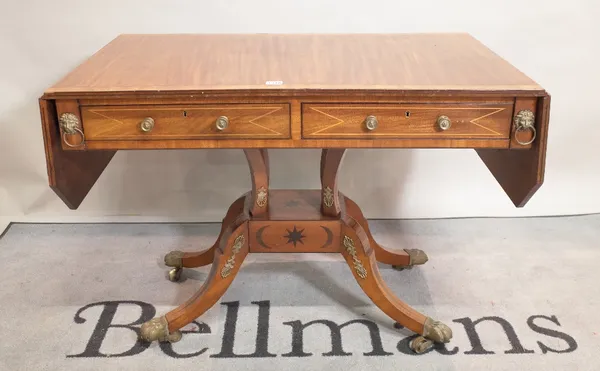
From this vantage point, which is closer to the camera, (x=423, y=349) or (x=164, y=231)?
(x=423, y=349)

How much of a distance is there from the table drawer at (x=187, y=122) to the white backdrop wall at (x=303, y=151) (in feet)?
2.86

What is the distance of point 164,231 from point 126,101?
1.07 meters

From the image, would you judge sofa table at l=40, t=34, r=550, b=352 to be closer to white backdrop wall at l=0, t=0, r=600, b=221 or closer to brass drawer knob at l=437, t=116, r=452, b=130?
brass drawer knob at l=437, t=116, r=452, b=130

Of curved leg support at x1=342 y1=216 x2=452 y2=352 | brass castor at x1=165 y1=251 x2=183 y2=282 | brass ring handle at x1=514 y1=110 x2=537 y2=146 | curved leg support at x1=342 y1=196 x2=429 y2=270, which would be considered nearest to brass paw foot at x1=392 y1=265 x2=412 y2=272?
curved leg support at x1=342 y1=196 x2=429 y2=270

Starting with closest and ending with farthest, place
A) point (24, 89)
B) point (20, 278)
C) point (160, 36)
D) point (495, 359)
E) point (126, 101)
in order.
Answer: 1. point (126, 101)
2. point (495, 359)
3. point (160, 36)
4. point (20, 278)
5. point (24, 89)

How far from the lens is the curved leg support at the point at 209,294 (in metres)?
1.89

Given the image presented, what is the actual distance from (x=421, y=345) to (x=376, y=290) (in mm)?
195

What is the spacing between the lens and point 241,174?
2570mm

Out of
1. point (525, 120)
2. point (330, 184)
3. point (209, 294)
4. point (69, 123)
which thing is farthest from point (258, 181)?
point (525, 120)

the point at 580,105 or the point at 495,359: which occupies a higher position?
the point at 580,105

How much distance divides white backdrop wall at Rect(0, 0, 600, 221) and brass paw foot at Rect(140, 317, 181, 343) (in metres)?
0.78

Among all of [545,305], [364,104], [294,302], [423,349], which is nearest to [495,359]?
[423,349]

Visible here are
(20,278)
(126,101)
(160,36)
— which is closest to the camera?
(126,101)

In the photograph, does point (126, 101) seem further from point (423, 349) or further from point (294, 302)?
point (423, 349)
